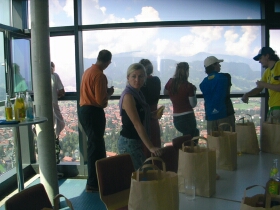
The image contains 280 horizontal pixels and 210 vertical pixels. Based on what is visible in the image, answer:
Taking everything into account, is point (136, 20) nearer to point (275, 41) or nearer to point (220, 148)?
point (275, 41)

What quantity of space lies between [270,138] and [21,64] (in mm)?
3382

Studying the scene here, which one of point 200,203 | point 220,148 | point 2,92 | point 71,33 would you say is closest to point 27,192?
point 200,203

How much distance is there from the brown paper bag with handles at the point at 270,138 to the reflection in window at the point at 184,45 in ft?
6.58

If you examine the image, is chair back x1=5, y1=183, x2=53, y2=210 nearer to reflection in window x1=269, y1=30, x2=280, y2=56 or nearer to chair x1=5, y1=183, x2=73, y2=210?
chair x1=5, y1=183, x2=73, y2=210

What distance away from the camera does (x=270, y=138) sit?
2510mm

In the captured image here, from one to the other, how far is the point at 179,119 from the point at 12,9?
2.76 m

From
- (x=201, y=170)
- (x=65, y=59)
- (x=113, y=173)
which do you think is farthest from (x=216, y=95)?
(x=65, y=59)

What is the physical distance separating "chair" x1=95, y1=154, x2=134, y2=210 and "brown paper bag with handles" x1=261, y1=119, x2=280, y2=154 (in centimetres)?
111

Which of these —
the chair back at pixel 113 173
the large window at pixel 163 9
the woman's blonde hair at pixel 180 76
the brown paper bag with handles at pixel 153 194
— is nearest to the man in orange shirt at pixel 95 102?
the woman's blonde hair at pixel 180 76

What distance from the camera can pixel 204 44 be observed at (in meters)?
4.43

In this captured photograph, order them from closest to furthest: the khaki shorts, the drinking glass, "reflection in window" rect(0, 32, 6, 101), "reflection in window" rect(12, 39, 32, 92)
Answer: the drinking glass → the khaki shorts → "reflection in window" rect(0, 32, 6, 101) → "reflection in window" rect(12, 39, 32, 92)

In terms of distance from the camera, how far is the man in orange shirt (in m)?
3.48

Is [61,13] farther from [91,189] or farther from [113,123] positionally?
[91,189]

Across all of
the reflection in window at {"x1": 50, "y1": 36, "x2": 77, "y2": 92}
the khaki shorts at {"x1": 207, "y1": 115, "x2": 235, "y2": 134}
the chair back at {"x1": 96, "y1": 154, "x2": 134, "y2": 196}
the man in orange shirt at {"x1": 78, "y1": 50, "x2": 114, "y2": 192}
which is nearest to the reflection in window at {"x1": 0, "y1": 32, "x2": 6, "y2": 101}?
the reflection in window at {"x1": 50, "y1": 36, "x2": 77, "y2": 92}
